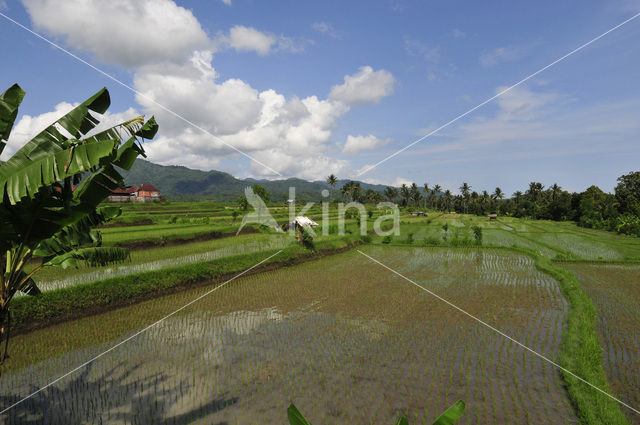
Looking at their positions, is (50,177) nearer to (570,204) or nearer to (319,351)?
(319,351)

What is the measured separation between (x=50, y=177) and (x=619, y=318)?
45.2 ft

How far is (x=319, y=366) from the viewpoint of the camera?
21.7ft

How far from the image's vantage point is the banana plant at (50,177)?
3.24 metres

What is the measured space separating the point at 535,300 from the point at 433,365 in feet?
22.3

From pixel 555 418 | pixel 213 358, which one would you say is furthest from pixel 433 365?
pixel 213 358

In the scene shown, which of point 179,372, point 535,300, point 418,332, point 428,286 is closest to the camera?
point 179,372

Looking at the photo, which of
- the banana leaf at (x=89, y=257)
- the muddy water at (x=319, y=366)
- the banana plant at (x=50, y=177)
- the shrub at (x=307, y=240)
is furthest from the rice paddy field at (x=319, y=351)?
the shrub at (x=307, y=240)

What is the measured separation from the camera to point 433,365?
21.5 feet

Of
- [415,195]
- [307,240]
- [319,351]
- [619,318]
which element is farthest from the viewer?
[415,195]

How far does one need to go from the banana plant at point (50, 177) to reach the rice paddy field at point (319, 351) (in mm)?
2976

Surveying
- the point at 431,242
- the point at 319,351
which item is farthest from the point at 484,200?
the point at 319,351

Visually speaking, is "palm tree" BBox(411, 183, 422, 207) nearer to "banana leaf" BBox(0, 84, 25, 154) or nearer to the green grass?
the green grass

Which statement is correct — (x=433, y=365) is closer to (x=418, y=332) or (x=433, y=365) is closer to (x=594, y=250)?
(x=418, y=332)

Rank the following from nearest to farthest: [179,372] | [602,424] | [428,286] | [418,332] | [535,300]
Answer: [602,424] → [179,372] → [418,332] → [535,300] → [428,286]
